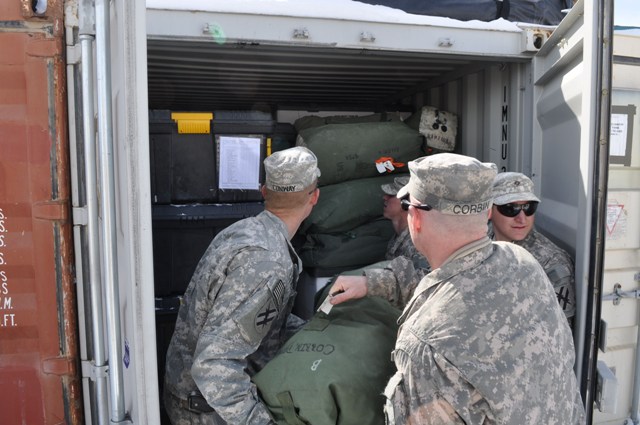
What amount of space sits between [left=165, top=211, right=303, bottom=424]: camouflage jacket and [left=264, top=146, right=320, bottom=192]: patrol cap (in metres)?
0.13

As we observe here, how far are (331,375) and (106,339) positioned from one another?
0.78m

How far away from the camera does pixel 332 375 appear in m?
1.67

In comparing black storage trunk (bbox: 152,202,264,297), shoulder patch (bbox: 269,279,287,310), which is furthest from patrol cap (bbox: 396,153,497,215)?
black storage trunk (bbox: 152,202,264,297)

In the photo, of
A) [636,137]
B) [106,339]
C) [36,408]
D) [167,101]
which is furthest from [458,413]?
[167,101]

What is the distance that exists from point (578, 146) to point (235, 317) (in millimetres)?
1454

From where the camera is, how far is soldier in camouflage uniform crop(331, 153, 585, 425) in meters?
1.39

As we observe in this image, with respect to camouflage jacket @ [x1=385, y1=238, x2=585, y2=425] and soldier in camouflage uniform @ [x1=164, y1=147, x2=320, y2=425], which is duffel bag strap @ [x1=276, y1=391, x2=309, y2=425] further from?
camouflage jacket @ [x1=385, y1=238, x2=585, y2=425]

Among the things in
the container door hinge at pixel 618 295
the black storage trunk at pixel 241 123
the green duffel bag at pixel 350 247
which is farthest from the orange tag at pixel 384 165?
the container door hinge at pixel 618 295

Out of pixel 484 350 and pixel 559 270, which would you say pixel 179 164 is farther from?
pixel 484 350

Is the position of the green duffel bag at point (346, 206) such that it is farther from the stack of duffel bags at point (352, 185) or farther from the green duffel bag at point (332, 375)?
the green duffel bag at point (332, 375)

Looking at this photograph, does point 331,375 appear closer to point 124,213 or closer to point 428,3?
point 124,213

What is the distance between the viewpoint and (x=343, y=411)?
1.66 metres

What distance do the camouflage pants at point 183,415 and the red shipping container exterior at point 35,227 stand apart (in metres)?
0.32

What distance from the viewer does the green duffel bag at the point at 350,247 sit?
2.91 meters
